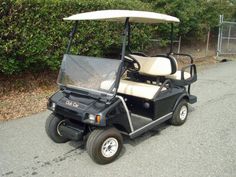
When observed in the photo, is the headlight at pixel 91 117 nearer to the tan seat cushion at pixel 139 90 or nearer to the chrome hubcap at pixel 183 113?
the tan seat cushion at pixel 139 90

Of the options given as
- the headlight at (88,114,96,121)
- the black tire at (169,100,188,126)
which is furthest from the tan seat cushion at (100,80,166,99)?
the headlight at (88,114,96,121)

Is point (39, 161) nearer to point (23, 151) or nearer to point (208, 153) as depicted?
point (23, 151)

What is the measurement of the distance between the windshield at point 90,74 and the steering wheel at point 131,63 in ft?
1.24

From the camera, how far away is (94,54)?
656cm

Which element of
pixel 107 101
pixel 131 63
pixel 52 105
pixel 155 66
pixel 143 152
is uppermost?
pixel 131 63

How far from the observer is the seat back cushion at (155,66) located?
4254 mm

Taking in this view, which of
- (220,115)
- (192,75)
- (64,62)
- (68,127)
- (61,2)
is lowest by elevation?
(220,115)

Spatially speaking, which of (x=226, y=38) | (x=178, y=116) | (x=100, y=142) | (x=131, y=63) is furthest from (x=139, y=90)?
(x=226, y=38)

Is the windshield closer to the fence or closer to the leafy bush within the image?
the leafy bush

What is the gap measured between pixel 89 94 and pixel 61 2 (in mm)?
3155

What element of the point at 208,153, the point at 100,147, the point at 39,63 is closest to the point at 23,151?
the point at 100,147

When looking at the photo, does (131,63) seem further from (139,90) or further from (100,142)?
(100,142)

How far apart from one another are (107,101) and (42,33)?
9.67 feet

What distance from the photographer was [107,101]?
322cm
